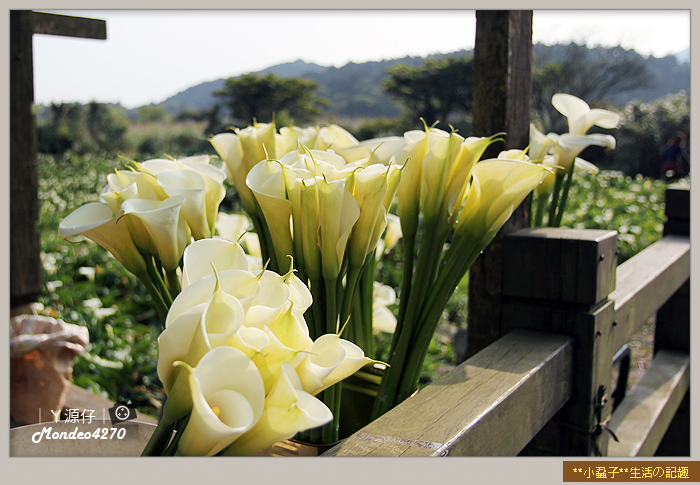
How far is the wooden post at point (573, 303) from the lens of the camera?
752mm

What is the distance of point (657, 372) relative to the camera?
1516mm

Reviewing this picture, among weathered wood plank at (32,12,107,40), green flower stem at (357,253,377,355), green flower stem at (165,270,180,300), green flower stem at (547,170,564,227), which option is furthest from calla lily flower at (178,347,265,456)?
weathered wood plank at (32,12,107,40)

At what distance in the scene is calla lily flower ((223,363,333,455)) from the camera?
27 cm

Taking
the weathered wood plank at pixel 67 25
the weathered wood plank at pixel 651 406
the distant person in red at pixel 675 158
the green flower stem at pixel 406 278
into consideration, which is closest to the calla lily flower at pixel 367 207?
the green flower stem at pixel 406 278

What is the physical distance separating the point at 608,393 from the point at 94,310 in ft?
6.41

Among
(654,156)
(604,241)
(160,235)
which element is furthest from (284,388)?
(654,156)

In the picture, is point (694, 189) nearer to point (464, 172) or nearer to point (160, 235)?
point (464, 172)

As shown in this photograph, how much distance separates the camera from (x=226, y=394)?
0.27m

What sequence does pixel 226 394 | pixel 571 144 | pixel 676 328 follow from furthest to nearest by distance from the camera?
pixel 676 328 < pixel 571 144 < pixel 226 394

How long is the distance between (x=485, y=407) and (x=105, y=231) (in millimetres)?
384

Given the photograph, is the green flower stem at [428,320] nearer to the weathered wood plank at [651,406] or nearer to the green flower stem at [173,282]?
the green flower stem at [173,282]

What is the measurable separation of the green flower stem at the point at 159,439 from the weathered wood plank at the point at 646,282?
76cm

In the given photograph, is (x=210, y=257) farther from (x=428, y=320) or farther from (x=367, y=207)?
(x=428, y=320)

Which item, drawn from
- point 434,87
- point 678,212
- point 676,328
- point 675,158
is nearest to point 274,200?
point 678,212
